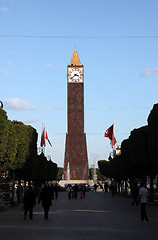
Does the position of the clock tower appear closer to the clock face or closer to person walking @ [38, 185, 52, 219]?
the clock face

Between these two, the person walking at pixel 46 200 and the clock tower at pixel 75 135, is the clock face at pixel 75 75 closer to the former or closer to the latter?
the clock tower at pixel 75 135

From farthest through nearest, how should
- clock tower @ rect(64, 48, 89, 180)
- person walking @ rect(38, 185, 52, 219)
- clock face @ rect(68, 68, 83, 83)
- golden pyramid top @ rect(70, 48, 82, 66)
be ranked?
golden pyramid top @ rect(70, 48, 82, 66), clock face @ rect(68, 68, 83, 83), clock tower @ rect(64, 48, 89, 180), person walking @ rect(38, 185, 52, 219)

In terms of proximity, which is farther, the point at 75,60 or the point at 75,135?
the point at 75,60

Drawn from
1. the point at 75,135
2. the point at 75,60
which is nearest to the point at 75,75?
the point at 75,60

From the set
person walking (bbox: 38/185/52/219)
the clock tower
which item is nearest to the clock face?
the clock tower

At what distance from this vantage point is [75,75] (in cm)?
12106

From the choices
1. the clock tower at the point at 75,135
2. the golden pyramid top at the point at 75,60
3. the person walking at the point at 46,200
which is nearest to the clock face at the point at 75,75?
the clock tower at the point at 75,135

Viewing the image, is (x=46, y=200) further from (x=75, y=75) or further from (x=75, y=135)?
(x=75, y=75)

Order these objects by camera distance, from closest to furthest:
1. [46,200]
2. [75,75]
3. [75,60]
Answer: [46,200] < [75,75] < [75,60]

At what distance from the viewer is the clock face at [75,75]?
120 m

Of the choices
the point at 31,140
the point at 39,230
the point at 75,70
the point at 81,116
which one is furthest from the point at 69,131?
the point at 39,230

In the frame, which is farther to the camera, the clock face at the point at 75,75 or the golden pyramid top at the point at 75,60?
the golden pyramid top at the point at 75,60

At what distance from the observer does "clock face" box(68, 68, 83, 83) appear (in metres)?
120

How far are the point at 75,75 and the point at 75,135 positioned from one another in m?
14.6
